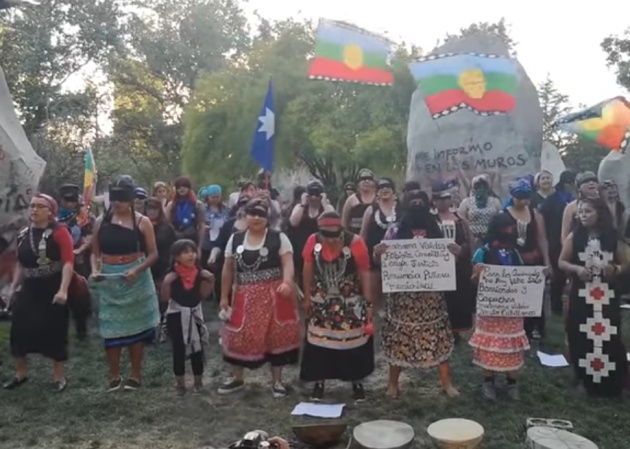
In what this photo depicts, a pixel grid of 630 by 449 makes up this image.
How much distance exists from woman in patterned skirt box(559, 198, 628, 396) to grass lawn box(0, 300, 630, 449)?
0.22 metres

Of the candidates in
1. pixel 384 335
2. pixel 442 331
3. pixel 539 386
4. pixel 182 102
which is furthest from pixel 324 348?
→ pixel 182 102

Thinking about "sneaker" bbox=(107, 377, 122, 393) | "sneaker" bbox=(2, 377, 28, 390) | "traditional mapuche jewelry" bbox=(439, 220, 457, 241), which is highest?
"traditional mapuche jewelry" bbox=(439, 220, 457, 241)

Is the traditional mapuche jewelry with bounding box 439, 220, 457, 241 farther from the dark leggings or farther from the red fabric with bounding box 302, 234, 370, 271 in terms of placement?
the dark leggings

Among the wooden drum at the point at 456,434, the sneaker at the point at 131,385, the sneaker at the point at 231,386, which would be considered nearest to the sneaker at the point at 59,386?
the sneaker at the point at 131,385

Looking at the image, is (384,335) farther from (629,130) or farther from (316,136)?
(316,136)

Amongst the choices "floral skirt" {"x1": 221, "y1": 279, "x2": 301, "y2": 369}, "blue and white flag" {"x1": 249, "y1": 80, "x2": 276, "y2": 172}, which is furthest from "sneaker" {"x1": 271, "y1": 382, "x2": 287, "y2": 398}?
"blue and white flag" {"x1": 249, "y1": 80, "x2": 276, "y2": 172}

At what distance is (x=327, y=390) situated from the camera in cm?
559

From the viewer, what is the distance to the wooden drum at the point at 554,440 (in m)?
3.76

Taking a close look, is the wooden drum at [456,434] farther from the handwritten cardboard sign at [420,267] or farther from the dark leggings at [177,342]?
the dark leggings at [177,342]

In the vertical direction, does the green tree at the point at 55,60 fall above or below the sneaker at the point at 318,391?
above

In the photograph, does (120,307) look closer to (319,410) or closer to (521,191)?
(319,410)

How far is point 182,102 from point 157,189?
77.1 feet

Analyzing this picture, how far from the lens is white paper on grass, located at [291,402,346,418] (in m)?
4.95

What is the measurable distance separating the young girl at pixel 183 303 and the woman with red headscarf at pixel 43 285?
2.89ft
